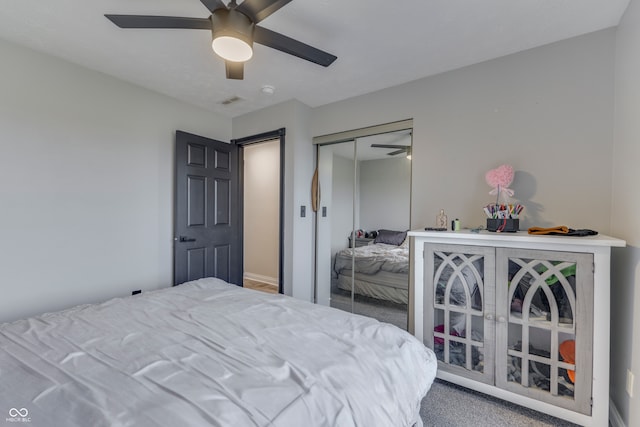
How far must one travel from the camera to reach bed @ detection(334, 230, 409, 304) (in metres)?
2.74

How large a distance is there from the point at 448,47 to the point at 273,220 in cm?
341

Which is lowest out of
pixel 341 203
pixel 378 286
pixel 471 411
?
pixel 471 411

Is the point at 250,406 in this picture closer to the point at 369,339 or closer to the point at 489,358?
the point at 369,339

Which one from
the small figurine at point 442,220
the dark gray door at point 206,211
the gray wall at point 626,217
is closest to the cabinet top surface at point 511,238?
the gray wall at point 626,217

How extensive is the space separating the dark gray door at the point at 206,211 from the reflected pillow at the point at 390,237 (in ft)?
5.98

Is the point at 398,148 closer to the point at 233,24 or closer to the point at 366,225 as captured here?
the point at 366,225

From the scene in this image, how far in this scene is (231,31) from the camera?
1.37 m

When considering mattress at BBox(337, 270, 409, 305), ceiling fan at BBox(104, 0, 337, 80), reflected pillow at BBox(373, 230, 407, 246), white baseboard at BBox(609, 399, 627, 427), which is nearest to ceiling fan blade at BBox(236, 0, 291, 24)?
ceiling fan at BBox(104, 0, 337, 80)

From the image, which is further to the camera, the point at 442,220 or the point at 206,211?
the point at 206,211

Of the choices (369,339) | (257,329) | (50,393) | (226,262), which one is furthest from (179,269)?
(369,339)

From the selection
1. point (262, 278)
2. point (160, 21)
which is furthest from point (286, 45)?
point (262, 278)

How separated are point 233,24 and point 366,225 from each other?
86.7 inches

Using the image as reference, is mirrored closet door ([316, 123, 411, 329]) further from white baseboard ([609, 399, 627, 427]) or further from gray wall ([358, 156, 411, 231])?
white baseboard ([609, 399, 627, 427])

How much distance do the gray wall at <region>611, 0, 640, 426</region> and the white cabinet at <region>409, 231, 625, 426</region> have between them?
0.11 m
